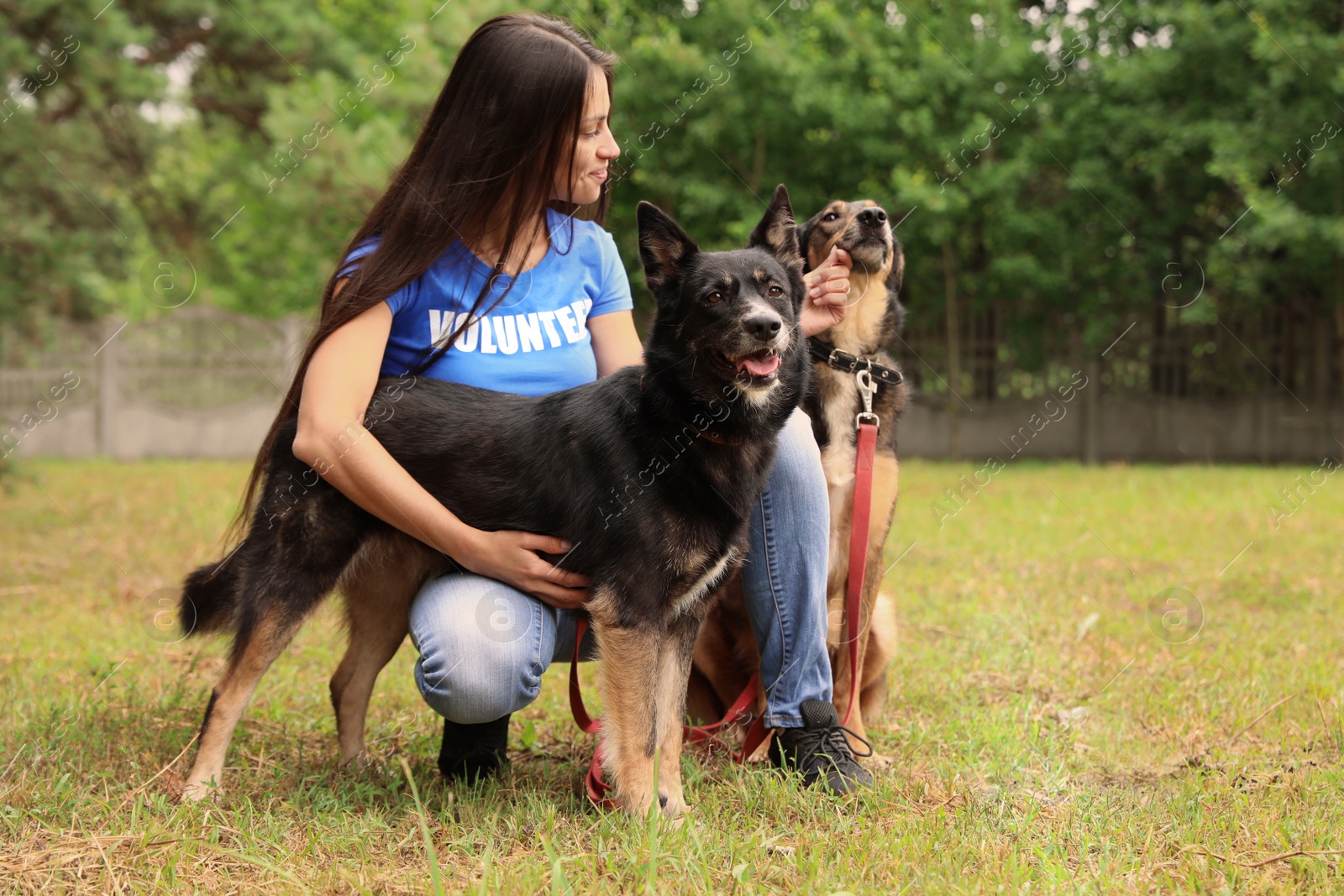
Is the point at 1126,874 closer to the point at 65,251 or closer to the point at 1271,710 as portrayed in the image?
the point at 1271,710

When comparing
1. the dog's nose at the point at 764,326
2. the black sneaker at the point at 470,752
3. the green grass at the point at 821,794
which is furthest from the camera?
the black sneaker at the point at 470,752

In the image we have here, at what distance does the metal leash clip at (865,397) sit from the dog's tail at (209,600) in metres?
1.87

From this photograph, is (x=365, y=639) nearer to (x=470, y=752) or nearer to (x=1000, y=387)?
(x=470, y=752)

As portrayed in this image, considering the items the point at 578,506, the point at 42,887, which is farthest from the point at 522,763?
the point at 42,887

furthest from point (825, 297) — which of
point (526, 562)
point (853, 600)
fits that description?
point (526, 562)

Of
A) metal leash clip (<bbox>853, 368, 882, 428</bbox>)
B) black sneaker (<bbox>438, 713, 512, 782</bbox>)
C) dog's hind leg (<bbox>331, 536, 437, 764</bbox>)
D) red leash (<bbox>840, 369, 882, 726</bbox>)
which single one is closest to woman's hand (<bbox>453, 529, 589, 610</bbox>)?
dog's hind leg (<bbox>331, 536, 437, 764</bbox>)

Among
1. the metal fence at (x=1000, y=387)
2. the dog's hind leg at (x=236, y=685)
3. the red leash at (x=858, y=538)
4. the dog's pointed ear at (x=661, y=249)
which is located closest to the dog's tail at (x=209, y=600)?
the dog's hind leg at (x=236, y=685)

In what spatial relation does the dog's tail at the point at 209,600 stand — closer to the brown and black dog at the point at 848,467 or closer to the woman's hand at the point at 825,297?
the brown and black dog at the point at 848,467

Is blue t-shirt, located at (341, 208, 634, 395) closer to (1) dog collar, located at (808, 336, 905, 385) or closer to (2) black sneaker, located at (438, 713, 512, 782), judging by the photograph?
(1) dog collar, located at (808, 336, 905, 385)

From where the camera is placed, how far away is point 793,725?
2.73 meters

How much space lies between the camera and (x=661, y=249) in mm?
2572

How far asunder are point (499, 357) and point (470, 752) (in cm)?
110

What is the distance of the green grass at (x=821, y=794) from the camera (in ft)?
6.86

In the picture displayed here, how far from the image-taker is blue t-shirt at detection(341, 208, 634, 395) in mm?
2637
